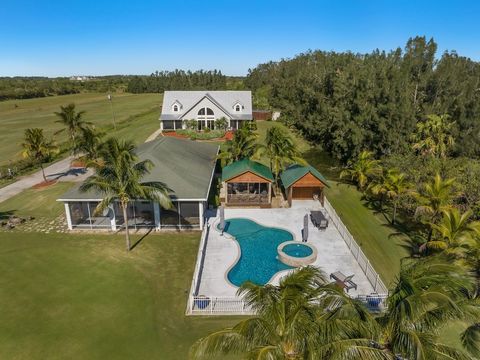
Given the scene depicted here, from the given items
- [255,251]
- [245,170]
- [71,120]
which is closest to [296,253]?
[255,251]

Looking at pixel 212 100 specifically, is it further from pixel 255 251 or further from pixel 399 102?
pixel 255 251

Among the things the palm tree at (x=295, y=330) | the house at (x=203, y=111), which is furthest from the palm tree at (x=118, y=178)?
the house at (x=203, y=111)

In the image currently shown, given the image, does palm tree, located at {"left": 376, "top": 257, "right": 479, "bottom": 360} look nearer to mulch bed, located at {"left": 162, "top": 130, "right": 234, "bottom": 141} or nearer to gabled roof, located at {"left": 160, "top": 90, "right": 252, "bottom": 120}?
mulch bed, located at {"left": 162, "top": 130, "right": 234, "bottom": 141}

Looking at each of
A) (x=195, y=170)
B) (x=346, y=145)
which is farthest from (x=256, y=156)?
(x=346, y=145)

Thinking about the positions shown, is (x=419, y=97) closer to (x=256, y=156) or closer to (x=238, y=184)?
(x=256, y=156)

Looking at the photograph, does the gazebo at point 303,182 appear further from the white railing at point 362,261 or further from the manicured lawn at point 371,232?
the white railing at point 362,261

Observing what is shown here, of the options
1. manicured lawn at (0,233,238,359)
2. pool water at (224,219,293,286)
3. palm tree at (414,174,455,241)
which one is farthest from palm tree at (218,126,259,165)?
palm tree at (414,174,455,241)

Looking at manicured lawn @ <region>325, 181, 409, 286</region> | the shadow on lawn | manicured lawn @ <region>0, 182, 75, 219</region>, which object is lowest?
manicured lawn @ <region>325, 181, 409, 286</region>
